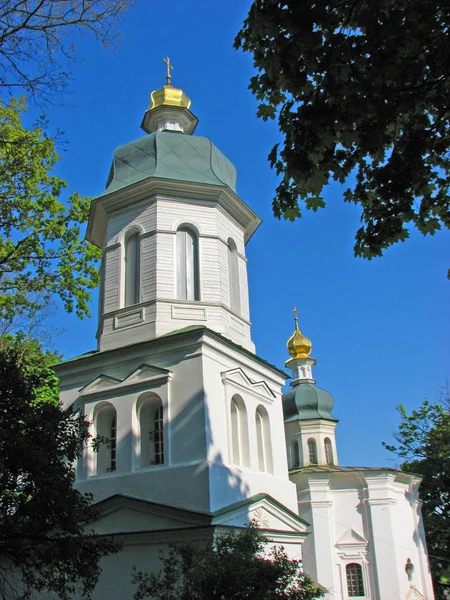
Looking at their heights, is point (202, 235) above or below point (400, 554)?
above

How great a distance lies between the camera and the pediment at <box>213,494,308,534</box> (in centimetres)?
1245

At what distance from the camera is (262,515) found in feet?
45.5

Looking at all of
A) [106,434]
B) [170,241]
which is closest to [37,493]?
[106,434]

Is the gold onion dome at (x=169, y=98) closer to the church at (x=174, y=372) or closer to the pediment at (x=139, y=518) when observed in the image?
the church at (x=174, y=372)

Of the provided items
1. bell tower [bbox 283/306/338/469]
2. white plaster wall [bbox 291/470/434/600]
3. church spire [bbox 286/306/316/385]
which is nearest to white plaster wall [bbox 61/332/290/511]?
white plaster wall [bbox 291/470/434/600]

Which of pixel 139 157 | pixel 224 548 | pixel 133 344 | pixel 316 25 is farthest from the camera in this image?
pixel 139 157

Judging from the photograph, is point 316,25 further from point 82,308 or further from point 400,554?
point 400,554

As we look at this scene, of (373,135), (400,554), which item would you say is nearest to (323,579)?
(400,554)

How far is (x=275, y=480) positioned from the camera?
50.0ft

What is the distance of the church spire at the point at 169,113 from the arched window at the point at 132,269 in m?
5.11

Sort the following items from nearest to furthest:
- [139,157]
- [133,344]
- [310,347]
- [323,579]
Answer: [133,344] → [139,157] → [323,579] → [310,347]

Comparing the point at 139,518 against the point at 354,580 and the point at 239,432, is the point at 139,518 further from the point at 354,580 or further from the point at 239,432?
the point at 354,580

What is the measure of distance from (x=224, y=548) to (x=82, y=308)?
9.67 m

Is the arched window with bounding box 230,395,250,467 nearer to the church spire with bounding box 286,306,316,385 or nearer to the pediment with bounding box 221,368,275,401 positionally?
the pediment with bounding box 221,368,275,401
